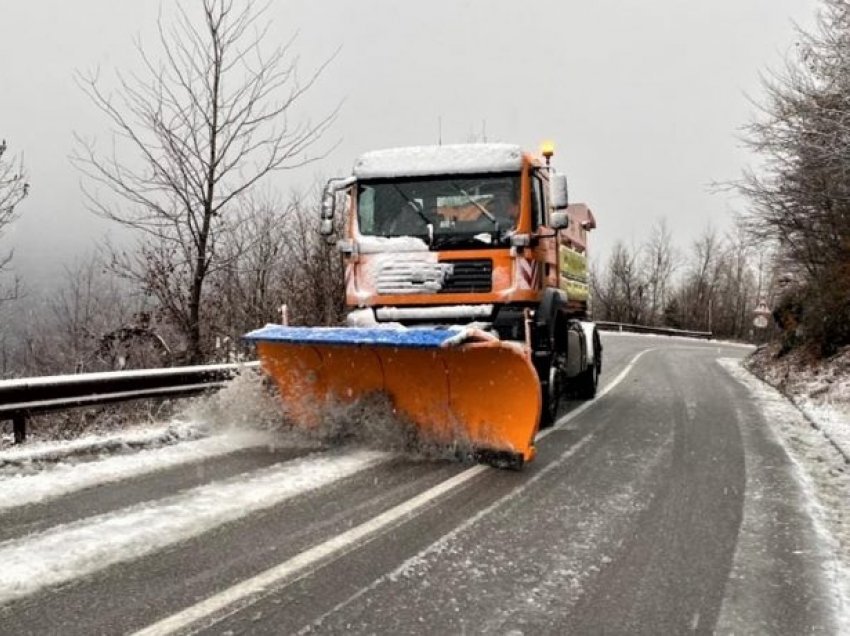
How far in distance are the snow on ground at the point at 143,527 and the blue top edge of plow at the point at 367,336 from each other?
3.49ft

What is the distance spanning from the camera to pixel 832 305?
48.1ft

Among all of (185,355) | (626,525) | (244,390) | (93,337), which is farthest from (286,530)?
(93,337)

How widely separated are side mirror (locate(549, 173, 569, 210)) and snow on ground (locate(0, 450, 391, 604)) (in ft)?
11.6

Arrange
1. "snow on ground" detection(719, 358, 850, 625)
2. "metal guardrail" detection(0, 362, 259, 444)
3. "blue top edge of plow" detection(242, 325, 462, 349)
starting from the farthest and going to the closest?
1. "metal guardrail" detection(0, 362, 259, 444)
2. "blue top edge of plow" detection(242, 325, 462, 349)
3. "snow on ground" detection(719, 358, 850, 625)

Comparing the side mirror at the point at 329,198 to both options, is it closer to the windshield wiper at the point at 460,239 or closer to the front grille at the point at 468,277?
the windshield wiper at the point at 460,239

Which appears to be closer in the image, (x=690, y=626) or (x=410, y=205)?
(x=690, y=626)

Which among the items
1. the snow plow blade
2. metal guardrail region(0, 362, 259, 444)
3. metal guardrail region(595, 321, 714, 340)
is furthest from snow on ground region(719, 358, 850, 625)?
metal guardrail region(595, 321, 714, 340)

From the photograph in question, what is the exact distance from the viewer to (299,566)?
3.58 meters

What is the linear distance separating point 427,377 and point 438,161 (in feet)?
8.49

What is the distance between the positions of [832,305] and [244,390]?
42.3 feet

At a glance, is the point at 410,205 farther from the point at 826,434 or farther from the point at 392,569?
the point at 826,434

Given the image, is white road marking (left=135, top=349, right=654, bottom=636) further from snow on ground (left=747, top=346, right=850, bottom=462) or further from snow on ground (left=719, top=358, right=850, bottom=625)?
snow on ground (left=747, top=346, right=850, bottom=462)

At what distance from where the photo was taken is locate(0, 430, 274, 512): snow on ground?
4.95 meters

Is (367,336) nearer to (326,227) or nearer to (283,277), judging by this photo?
(326,227)
